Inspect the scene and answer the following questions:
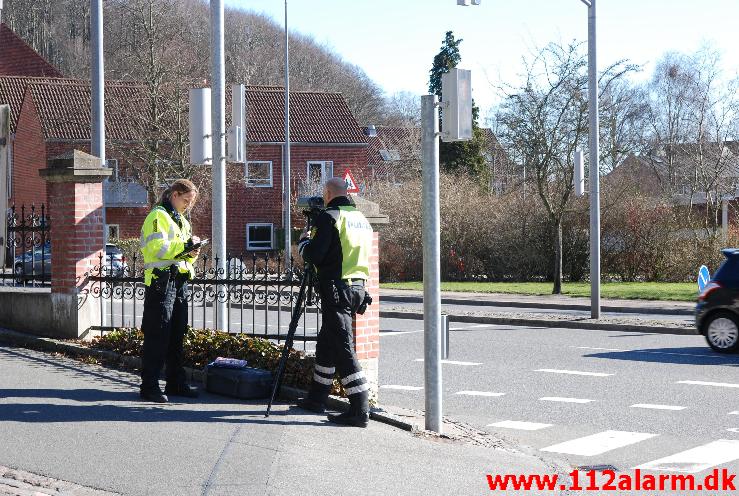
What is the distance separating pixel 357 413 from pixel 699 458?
2666mm

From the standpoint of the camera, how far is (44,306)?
502 inches

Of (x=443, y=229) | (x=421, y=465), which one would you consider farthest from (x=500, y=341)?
(x=443, y=229)

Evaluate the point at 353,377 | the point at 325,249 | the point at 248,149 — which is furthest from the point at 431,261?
the point at 248,149

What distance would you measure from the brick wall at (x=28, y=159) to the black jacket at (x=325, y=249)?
43748 mm

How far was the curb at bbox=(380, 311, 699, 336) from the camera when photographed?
19322mm

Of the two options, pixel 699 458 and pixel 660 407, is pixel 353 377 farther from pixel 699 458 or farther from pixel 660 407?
pixel 660 407

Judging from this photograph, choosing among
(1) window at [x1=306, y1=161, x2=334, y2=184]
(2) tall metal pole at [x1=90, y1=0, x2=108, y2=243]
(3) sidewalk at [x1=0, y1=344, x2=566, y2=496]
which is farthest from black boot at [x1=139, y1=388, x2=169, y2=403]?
(1) window at [x1=306, y1=161, x2=334, y2=184]

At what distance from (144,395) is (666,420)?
4.78m

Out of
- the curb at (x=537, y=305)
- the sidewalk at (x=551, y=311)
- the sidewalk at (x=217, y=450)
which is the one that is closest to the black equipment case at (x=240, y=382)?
the sidewalk at (x=217, y=450)

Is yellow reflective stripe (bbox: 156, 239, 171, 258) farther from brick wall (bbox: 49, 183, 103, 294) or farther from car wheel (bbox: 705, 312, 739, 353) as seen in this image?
car wheel (bbox: 705, 312, 739, 353)

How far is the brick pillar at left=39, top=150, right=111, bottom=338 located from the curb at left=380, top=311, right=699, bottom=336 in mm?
10534

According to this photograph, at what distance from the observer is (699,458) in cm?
829

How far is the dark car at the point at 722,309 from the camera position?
1555 centimetres

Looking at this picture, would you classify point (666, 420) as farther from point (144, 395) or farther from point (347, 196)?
point (144, 395)
